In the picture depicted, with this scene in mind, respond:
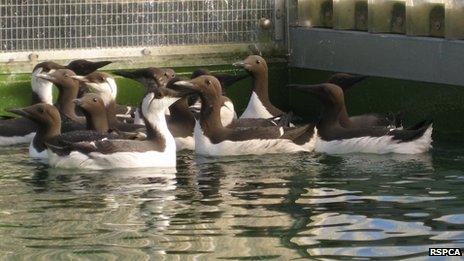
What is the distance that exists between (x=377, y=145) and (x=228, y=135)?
1.58 meters

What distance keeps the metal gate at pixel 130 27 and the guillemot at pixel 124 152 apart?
339cm

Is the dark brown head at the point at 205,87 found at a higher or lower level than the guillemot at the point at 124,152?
higher

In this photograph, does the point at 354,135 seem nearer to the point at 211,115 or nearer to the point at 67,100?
the point at 211,115

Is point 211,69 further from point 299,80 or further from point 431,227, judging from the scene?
point 431,227

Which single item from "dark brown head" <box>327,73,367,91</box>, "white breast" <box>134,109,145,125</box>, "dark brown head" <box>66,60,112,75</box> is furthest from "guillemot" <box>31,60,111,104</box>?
"dark brown head" <box>327,73,367,91</box>

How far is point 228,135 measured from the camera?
49.7ft

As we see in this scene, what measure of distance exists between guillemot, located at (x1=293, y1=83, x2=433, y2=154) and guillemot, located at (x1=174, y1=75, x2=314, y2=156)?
23cm

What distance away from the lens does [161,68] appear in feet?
56.9

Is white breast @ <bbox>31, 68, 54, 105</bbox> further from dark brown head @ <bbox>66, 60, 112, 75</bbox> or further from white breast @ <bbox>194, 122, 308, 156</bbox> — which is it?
white breast @ <bbox>194, 122, 308, 156</bbox>

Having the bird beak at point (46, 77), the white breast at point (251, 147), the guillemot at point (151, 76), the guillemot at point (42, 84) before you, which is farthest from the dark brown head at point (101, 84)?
the white breast at point (251, 147)

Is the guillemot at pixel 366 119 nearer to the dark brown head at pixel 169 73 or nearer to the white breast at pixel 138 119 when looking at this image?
the dark brown head at pixel 169 73

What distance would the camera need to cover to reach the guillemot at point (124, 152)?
14.1 meters

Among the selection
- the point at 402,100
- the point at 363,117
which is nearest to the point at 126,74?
the point at 363,117

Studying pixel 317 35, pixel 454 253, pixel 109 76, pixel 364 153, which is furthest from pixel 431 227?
pixel 317 35
